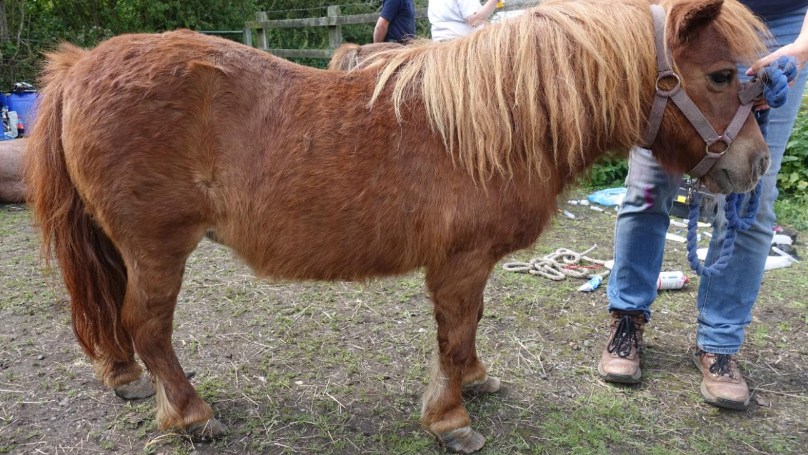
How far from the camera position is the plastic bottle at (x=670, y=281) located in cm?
353

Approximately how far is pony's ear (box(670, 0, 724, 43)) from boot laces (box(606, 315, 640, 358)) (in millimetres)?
1422

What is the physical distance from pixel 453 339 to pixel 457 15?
128 inches

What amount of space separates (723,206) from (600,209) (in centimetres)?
309

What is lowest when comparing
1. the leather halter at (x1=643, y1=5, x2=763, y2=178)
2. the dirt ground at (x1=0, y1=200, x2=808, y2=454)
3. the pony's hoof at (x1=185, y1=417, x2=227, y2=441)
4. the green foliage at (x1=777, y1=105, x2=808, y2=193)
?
the dirt ground at (x1=0, y1=200, x2=808, y2=454)

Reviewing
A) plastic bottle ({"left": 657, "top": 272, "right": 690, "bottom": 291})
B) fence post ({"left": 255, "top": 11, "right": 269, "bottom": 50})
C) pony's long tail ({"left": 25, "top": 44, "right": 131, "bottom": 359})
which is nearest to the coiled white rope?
plastic bottle ({"left": 657, "top": 272, "right": 690, "bottom": 291})

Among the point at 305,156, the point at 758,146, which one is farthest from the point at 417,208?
the point at 758,146

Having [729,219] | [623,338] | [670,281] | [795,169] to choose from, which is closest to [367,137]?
[729,219]

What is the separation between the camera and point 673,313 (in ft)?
10.8

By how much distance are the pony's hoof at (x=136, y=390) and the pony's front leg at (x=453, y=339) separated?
127cm

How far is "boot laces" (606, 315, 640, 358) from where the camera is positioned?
2.67 m

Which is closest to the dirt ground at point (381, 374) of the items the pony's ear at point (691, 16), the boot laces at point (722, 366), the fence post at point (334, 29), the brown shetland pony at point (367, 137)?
the boot laces at point (722, 366)

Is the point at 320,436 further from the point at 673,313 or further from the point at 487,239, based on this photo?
the point at 673,313

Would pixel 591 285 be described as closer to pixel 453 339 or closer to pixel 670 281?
pixel 670 281

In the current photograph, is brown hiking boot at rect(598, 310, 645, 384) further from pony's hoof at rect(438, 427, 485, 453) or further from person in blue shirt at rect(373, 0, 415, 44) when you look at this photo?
person in blue shirt at rect(373, 0, 415, 44)
